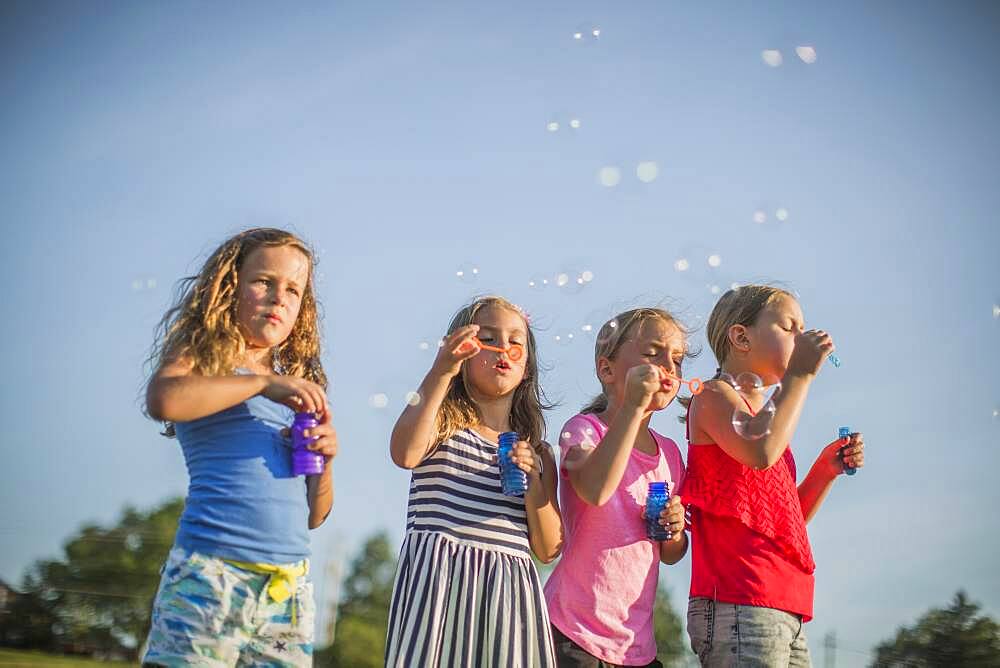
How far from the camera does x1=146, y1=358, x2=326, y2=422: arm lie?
10.2ft

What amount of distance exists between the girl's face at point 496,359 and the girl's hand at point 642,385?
617 millimetres

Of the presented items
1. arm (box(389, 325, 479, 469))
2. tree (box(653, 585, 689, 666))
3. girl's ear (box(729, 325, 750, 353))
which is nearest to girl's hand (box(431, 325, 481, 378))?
arm (box(389, 325, 479, 469))

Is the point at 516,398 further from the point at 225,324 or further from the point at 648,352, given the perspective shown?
the point at 225,324

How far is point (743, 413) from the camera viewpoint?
12.8ft

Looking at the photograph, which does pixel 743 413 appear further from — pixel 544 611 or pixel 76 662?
pixel 76 662

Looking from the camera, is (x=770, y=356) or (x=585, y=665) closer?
(x=585, y=665)

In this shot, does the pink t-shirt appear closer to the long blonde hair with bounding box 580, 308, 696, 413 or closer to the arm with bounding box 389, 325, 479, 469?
the long blonde hair with bounding box 580, 308, 696, 413

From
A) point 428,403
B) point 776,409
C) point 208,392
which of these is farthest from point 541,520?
point 208,392

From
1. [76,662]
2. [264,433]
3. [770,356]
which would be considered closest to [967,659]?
[770,356]

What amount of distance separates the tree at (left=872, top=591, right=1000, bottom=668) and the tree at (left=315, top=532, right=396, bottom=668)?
25.5m

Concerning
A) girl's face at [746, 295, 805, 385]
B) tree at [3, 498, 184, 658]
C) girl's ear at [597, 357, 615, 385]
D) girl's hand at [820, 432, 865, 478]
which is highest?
girl's face at [746, 295, 805, 385]

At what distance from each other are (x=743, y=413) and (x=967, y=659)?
42.4ft

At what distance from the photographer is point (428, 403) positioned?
145 inches

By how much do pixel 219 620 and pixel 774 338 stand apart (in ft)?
8.25
